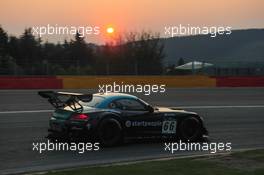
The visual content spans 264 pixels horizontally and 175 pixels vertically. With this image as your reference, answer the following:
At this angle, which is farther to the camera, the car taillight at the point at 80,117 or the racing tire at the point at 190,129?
the racing tire at the point at 190,129

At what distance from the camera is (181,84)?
32.8 metres

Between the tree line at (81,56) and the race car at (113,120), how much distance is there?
2059 centimetres

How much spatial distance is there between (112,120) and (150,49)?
36744 millimetres

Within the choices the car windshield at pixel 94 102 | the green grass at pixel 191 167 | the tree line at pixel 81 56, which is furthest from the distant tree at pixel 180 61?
the green grass at pixel 191 167

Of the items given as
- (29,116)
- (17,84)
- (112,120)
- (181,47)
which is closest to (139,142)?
(112,120)

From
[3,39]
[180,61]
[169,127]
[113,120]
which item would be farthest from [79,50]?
[113,120]

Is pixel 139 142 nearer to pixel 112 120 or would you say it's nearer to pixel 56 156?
pixel 112 120

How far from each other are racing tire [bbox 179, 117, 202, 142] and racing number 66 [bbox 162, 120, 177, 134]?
16cm

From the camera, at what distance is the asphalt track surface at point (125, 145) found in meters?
10.8

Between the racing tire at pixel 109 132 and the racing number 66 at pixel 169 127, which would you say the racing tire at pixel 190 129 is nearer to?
the racing number 66 at pixel 169 127

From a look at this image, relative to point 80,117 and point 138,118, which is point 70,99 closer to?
point 80,117

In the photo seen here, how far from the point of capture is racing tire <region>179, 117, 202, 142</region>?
43.2 ft

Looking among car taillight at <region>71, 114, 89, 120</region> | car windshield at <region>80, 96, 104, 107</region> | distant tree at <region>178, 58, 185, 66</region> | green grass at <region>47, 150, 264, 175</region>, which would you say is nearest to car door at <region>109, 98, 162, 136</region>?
car windshield at <region>80, 96, 104, 107</region>

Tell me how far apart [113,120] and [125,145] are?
702mm
